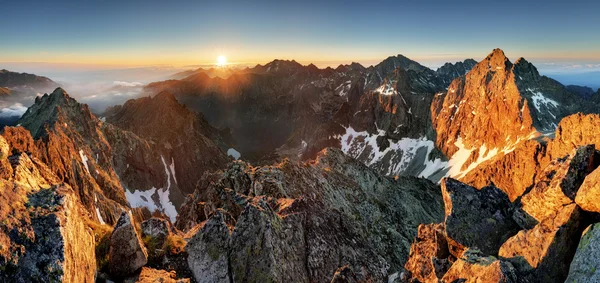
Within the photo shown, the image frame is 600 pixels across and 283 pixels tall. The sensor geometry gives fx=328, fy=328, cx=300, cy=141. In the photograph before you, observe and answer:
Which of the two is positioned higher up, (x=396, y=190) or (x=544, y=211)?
(x=544, y=211)

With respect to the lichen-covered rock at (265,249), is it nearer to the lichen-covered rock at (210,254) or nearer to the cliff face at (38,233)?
the lichen-covered rock at (210,254)

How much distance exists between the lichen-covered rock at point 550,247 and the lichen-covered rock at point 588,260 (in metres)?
1.64

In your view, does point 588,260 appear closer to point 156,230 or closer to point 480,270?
point 480,270

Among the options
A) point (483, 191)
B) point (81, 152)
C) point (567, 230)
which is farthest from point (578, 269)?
point (81, 152)

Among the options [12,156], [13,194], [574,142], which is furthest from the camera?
[574,142]

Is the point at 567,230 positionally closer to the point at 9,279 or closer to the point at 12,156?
the point at 9,279

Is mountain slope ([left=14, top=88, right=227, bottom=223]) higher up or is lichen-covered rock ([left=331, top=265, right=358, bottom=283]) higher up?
lichen-covered rock ([left=331, top=265, right=358, bottom=283])

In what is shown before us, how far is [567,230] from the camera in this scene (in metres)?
14.4

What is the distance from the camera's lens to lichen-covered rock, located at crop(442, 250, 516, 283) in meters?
12.6

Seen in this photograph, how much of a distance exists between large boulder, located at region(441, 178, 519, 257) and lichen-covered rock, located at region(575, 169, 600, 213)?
5.01m

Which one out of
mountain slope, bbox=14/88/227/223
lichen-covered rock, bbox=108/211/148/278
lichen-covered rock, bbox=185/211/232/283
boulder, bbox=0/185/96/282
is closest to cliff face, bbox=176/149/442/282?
lichen-covered rock, bbox=185/211/232/283

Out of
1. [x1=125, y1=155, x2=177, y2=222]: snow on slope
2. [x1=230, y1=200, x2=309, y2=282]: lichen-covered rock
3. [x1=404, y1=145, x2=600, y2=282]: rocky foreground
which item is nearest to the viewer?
[x1=404, y1=145, x2=600, y2=282]: rocky foreground

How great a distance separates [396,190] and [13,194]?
89505 mm

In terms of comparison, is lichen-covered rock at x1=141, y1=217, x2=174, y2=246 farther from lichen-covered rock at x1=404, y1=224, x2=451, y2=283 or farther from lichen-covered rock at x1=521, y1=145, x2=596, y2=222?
lichen-covered rock at x1=521, y1=145, x2=596, y2=222
